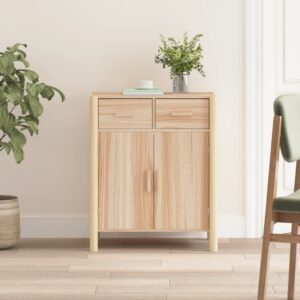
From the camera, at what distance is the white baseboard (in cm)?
520

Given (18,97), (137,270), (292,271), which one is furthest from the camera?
(18,97)

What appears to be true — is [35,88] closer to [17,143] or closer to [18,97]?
[18,97]

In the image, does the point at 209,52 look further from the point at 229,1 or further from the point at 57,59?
the point at 57,59

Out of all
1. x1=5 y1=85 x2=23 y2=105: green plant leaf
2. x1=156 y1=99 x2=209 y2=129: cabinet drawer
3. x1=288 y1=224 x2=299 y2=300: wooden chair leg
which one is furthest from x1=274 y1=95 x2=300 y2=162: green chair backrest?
x1=5 y1=85 x2=23 y2=105: green plant leaf

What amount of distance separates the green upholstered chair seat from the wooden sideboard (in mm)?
1549

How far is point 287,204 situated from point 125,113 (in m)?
1.74

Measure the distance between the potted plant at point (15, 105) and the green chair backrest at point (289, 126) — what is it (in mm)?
1830

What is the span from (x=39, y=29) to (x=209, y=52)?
105 cm

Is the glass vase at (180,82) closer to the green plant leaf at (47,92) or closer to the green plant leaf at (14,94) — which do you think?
the green plant leaf at (47,92)

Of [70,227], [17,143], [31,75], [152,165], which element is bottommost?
[70,227]

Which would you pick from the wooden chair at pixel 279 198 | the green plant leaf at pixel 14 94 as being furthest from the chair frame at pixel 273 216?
the green plant leaf at pixel 14 94

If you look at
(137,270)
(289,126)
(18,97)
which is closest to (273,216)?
(289,126)

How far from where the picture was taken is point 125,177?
4.75 meters

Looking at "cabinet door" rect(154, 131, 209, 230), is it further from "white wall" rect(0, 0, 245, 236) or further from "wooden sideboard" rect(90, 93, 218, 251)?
"white wall" rect(0, 0, 245, 236)
